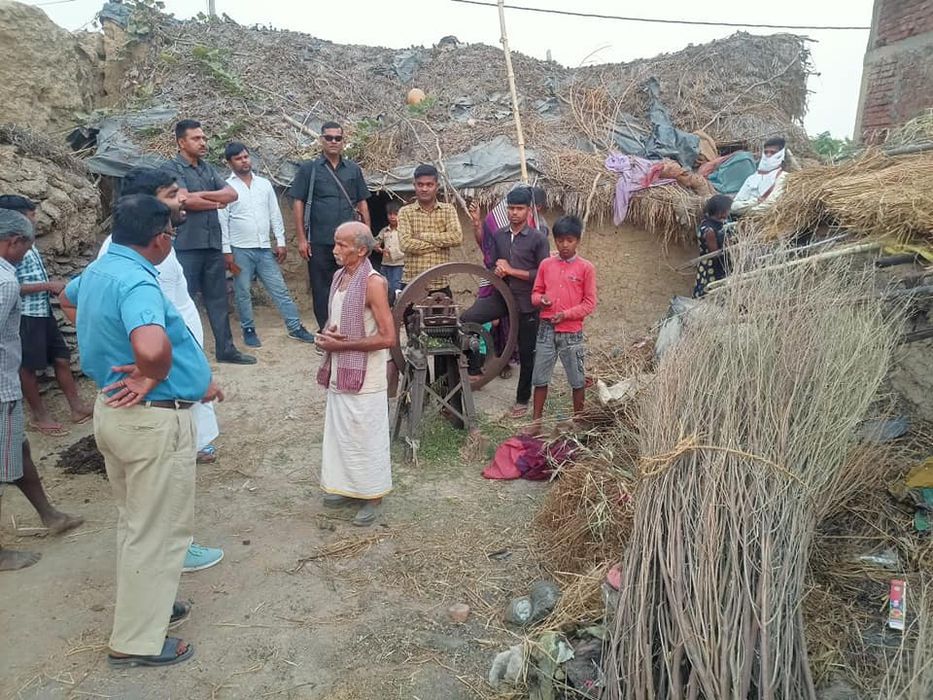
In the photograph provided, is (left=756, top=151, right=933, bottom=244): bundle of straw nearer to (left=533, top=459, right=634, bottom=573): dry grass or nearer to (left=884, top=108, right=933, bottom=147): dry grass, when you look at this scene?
(left=884, top=108, right=933, bottom=147): dry grass

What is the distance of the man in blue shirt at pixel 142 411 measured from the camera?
2264 mm

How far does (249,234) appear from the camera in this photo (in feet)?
19.9

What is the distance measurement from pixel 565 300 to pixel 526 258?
70cm

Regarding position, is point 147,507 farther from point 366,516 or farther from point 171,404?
point 366,516

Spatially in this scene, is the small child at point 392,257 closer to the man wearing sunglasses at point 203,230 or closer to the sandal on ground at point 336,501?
the man wearing sunglasses at point 203,230

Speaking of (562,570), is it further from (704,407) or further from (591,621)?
(704,407)

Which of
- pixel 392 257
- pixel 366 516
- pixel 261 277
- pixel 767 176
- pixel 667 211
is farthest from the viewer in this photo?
pixel 667 211

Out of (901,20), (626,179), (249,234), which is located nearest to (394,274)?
(249,234)

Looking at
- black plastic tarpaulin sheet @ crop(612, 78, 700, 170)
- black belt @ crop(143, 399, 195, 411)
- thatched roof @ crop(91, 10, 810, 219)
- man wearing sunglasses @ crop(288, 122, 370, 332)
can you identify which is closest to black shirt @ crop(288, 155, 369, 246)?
man wearing sunglasses @ crop(288, 122, 370, 332)

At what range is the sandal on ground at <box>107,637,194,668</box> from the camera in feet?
8.19

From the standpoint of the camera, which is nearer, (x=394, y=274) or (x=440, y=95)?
(x=394, y=274)

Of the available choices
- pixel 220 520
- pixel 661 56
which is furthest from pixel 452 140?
pixel 220 520

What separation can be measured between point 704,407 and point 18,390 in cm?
323

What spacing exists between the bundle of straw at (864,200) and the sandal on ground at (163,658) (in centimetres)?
365
